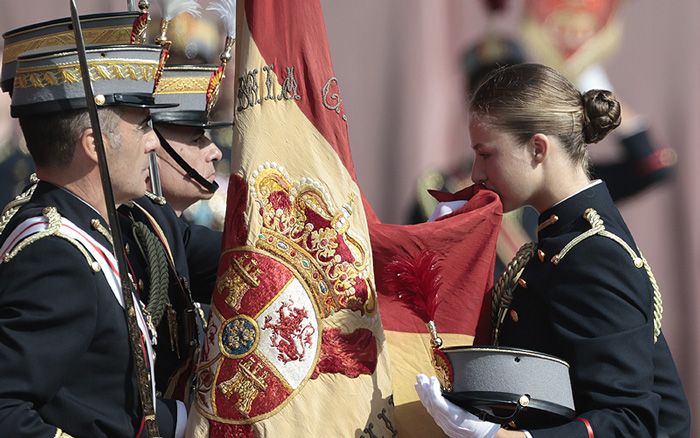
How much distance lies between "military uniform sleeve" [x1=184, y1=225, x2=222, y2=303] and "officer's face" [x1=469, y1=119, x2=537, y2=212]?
966 mm

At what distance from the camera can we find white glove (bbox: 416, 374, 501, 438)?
289 cm

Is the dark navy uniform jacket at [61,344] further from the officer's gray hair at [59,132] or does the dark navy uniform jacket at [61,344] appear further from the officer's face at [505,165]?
the officer's face at [505,165]

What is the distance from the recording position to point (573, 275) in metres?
3.05

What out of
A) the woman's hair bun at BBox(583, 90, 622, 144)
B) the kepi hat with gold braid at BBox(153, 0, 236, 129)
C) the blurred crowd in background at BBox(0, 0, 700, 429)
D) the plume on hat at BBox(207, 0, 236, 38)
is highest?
the plume on hat at BBox(207, 0, 236, 38)

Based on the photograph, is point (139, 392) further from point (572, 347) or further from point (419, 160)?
point (419, 160)

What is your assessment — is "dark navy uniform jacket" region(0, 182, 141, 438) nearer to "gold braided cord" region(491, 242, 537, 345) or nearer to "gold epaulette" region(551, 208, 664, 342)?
"gold braided cord" region(491, 242, 537, 345)

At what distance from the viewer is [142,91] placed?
3113 millimetres

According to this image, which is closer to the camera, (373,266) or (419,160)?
(373,266)

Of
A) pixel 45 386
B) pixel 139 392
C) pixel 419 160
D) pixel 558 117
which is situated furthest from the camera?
pixel 419 160

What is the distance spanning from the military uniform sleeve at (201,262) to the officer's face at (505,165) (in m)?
0.97

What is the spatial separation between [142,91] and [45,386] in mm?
778

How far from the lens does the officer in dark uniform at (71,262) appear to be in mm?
2803

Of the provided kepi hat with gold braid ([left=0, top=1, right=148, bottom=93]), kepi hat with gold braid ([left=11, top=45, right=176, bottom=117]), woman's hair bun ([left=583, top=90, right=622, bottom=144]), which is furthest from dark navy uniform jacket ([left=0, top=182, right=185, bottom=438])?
woman's hair bun ([left=583, top=90, right=622, bottom=144])

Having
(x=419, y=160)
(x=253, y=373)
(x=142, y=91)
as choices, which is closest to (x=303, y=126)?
(x=142, y=91)
